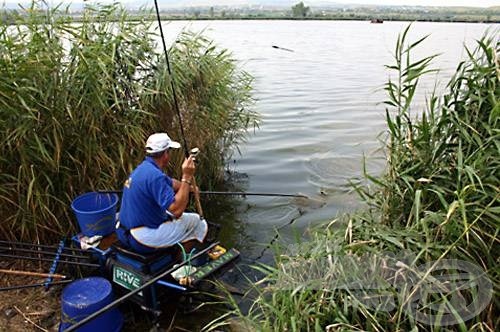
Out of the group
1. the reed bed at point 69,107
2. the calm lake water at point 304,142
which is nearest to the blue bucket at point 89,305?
the reed bed at point 69,107

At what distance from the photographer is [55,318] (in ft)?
11.5

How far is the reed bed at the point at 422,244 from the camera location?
2326 mm

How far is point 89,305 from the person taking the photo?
3.03m

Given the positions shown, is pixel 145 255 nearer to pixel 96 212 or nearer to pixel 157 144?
pixel 96 212

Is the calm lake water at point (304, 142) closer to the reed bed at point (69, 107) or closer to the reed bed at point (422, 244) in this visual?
the reed bed at point (422, 244)

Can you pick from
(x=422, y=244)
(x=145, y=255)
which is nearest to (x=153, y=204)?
(x=145, y=255)

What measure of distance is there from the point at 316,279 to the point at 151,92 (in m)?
3.18

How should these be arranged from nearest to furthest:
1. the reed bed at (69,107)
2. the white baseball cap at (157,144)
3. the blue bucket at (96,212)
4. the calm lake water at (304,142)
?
the white baseball cap at (157,144), the blue bucket at (96,212), the reed bed at (69,107), the calm lake water at (304,142)

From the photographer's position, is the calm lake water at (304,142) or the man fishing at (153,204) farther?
the calm lake water at (304,142)

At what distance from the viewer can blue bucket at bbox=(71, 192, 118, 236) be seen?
3773mm

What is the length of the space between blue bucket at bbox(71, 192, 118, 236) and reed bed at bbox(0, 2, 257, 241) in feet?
0.87

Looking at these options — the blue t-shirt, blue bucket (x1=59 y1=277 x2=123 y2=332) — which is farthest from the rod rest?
blue bucket (x1=59 y1=277 x2=123 y2=332)

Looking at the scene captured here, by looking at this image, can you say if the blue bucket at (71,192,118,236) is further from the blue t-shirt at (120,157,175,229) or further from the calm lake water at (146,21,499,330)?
the calm lake water at (146,21,499,330)

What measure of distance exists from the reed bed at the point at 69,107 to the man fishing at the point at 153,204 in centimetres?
95
